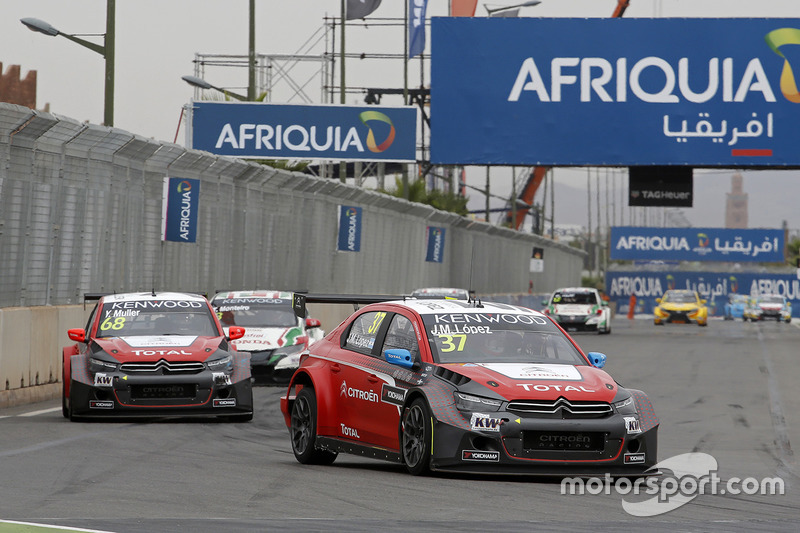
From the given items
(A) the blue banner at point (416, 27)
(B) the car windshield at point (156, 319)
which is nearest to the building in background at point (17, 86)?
(A) the blue banner at point (416, 27)

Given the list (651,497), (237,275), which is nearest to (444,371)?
(651,497)

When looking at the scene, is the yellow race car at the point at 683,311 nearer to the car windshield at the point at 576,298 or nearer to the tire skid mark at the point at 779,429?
the car windshield at the point at 576,298

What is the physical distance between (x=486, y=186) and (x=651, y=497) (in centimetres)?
6297

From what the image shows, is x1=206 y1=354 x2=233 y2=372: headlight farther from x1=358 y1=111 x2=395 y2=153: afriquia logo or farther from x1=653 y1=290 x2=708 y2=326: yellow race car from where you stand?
x1=653 y1=290 x2=708 y2=326: yellow race car

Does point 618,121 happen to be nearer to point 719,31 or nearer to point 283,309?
point 719,31

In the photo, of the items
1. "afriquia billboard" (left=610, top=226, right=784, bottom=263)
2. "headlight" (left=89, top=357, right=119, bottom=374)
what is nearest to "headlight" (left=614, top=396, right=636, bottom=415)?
"headlight" (left=89, top=357, right=119, bottom=374)

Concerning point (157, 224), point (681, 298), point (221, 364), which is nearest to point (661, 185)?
point (157, 224)

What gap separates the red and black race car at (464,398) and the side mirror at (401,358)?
0.03 feet

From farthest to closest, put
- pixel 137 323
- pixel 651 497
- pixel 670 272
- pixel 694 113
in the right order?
pixel 670 272 → pixel 694 113 → pixel 137 323 → pixel 651 497

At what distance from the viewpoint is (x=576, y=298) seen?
48.1 m

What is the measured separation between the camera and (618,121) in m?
34.7

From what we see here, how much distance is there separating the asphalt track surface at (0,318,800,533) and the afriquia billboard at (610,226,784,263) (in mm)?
88059

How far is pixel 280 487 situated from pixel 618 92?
26.4m

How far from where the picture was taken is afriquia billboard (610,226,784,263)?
10331 cm
